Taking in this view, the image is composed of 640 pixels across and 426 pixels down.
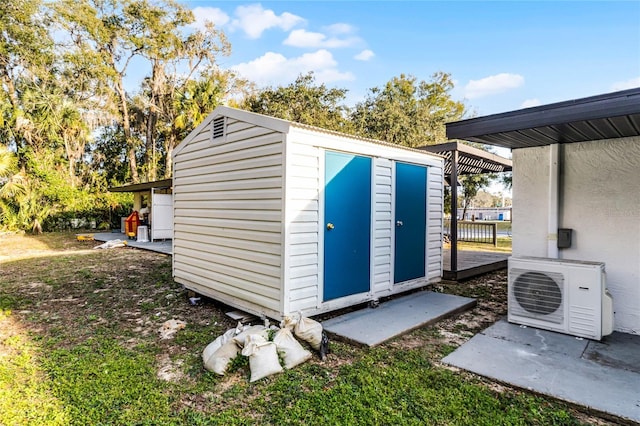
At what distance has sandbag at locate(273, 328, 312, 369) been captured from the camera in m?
2.79

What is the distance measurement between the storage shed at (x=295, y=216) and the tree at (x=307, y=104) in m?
13.4

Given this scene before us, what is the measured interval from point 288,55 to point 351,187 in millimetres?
18882

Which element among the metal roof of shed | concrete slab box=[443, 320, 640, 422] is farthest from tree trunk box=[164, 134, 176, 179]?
concrete slab box=[443, 320, 640, 422]

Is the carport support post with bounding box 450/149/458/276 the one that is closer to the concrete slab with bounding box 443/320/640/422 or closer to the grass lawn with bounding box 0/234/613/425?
the grass lawn with bounding box 0/234/613/425

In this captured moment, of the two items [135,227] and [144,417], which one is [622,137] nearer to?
[144,417]

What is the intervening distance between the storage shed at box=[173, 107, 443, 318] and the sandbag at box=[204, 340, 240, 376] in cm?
66

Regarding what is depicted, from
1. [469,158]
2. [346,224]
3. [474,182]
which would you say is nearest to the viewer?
[346,224]

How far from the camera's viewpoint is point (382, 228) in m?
4.36

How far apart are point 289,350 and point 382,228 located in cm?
207

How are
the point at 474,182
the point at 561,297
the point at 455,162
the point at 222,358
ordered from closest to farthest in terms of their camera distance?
1. the point at 222,358
2. the point at 561,297
3. the point at 455,162
4. the point at 474,182

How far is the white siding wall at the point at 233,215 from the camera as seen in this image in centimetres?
354

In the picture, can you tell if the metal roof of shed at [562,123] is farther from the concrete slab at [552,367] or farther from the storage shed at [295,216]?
the concrete slab at [552,367]

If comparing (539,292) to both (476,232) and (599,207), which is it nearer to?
(599,207)

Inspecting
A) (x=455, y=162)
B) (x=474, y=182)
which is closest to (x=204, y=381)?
(x=455, y=162)
